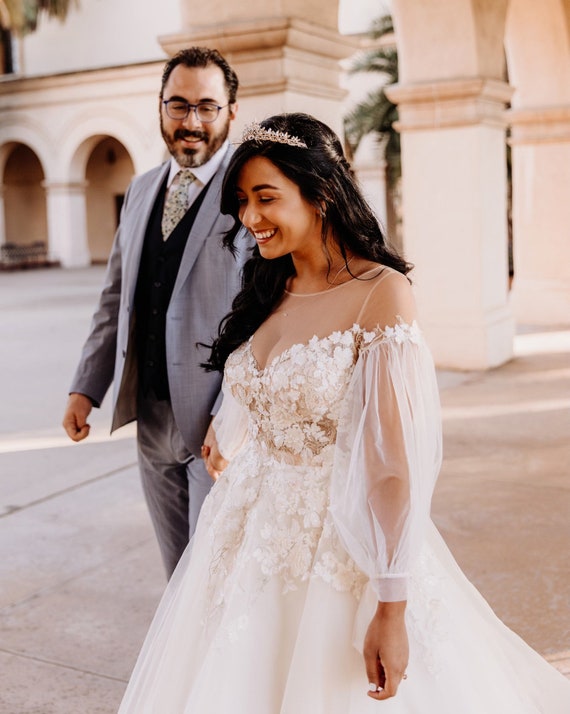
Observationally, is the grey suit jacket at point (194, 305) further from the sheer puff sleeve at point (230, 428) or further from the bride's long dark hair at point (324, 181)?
the bride's long dark hair at point (324, 181)

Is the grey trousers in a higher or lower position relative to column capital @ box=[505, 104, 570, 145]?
lower

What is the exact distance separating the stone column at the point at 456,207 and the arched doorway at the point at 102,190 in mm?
25134

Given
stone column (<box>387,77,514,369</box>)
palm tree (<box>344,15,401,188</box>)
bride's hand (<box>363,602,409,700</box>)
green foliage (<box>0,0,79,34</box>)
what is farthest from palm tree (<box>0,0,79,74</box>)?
bride's hand (<box>363,602,409,700</box>)

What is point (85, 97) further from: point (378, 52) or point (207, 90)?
point (207, 90)

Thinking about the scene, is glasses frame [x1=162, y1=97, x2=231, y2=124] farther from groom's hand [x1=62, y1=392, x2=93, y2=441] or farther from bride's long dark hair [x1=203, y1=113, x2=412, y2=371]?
groom's hand [x1=62, y1=392, x2=93, y2=441]

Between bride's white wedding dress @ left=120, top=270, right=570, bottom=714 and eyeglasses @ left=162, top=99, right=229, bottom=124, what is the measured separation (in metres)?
0.93

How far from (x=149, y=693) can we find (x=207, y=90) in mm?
1654

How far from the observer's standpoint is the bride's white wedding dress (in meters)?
1.78

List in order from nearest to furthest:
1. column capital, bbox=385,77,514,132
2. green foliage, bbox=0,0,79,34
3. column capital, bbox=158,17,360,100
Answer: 1. column capital, bbox=158,17,360,100
2. column capital, bbox=385,77,514,132
3. green foliage, bbox=0,0,79,34

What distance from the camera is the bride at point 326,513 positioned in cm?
178

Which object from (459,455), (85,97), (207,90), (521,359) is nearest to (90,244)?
(85,97)

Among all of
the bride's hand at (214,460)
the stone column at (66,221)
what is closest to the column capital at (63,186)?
the stone column at (66,221)

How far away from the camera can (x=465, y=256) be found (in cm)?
828

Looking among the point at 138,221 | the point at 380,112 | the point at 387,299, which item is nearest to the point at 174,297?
the point at 138,221
